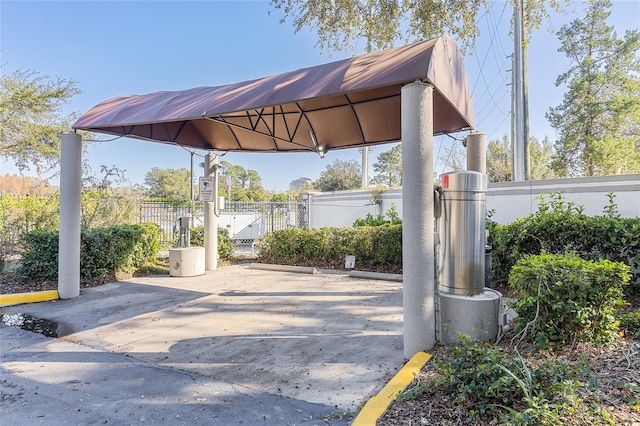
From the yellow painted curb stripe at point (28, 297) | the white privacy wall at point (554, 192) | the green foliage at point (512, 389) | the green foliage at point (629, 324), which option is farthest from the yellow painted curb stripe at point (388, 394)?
the yellow painted curb stripe at point (28, 297)

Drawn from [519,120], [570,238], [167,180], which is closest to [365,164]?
[519,120]

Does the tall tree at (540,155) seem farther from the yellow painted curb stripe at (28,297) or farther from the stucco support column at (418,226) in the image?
the yellow painted curb stripe at (28,297)

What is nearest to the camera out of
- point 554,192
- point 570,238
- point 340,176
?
point 570,238

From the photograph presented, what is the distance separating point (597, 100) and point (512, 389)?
23.6 m

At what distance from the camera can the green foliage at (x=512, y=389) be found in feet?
6.04

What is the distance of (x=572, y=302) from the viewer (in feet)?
9.14

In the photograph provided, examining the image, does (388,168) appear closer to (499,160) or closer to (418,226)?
(499,160)

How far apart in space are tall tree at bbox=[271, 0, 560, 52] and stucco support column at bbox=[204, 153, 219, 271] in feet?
12.0

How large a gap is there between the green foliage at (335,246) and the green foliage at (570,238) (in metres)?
2.20

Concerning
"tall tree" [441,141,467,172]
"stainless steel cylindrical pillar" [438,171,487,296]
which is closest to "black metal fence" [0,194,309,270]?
"stainless steel cylindrical pillar" [438,171,487,296]

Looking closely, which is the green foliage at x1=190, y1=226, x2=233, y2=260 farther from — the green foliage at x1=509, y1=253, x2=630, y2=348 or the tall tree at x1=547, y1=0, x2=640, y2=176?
the tall tree at x1=547, y1=0, x2=640, y2=176

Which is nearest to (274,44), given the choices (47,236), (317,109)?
(317,109)

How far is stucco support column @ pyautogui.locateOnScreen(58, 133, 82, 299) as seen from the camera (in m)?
5.89

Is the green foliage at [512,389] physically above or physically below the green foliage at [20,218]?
below
